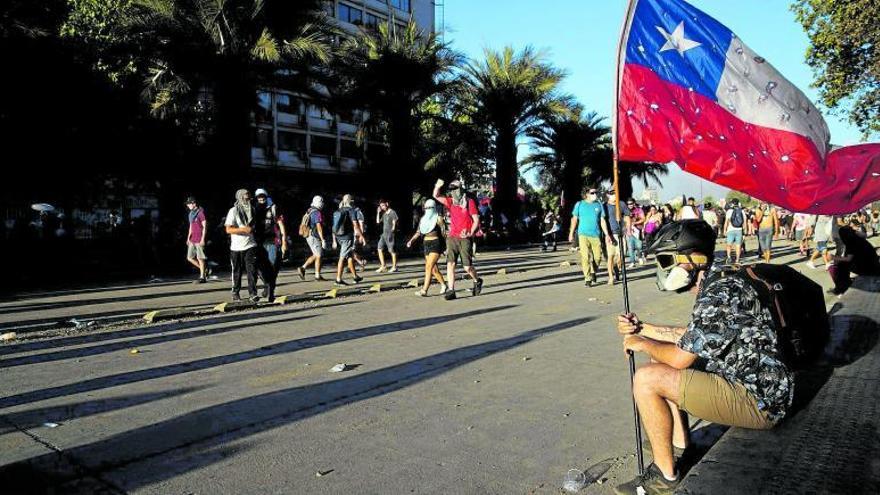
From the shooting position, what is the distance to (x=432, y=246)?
10.7 m

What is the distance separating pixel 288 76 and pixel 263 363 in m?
18.2

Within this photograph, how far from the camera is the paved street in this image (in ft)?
11.5

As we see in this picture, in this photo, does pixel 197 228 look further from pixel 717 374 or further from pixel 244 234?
pixel 717 374

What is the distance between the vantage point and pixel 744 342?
2863mm

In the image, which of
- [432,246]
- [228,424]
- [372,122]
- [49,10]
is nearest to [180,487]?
[228,424]

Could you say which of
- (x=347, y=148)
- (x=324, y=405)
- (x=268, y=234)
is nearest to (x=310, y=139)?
(x=347, y=148)

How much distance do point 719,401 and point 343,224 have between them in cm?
1017

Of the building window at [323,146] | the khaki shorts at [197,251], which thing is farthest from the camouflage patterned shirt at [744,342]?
the building window at [323,146]

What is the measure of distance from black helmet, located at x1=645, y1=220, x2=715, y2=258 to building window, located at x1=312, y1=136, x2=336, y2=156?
4709cm

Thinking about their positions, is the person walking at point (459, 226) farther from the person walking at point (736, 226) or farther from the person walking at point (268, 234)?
the person walking at point (736, 226)

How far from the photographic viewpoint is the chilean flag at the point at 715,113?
12.4ft

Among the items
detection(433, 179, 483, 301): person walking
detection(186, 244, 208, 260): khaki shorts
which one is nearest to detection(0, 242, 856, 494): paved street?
detection(433, 179, 483, 301): person walking

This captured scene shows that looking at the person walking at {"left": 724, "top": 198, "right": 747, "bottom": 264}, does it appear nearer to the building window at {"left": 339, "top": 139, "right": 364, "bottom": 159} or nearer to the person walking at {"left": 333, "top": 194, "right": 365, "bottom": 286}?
the person walking at {"left": 333, "top": 194, "right": 365, "bottom": 286}

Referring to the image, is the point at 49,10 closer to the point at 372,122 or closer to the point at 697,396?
the point at 372,122
